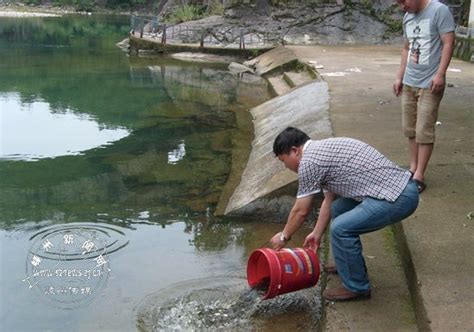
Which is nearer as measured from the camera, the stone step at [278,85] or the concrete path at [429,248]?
the concrete path at [429,248]

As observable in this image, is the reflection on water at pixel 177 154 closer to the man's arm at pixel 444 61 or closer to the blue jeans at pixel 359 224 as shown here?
the man's arm at pixel 444 61

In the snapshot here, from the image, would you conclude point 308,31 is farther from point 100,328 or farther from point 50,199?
point 100,328

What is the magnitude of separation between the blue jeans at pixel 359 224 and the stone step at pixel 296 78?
1005cm

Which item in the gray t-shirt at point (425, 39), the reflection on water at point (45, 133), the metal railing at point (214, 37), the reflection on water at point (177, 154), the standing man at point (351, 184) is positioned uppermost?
the gray t-shirt at point (425, 39)

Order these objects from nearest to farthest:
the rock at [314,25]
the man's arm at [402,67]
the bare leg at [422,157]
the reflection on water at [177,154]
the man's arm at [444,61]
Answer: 1. the man's arm at [444,61]
2. the bare leg at [422,157]
3. the man's arm at [402,67]
4. the reflection on water at [177,154]
5. the rock at [314,25]

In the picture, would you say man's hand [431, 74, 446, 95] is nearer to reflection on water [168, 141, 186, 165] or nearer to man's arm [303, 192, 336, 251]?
man's arm [303, 192, 336, 251]

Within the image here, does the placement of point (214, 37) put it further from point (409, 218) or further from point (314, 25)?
point (409, 218)

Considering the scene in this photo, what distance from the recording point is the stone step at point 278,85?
14.4m

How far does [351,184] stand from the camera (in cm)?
385

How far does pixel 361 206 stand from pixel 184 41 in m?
20.7

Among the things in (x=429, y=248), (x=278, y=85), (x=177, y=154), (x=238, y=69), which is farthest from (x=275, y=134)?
(x=238, y=69)

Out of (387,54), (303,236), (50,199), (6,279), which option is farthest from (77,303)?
(387,54)

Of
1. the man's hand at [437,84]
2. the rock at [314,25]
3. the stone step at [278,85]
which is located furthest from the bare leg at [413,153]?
the rock at [314,25]

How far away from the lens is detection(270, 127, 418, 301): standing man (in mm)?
3789
